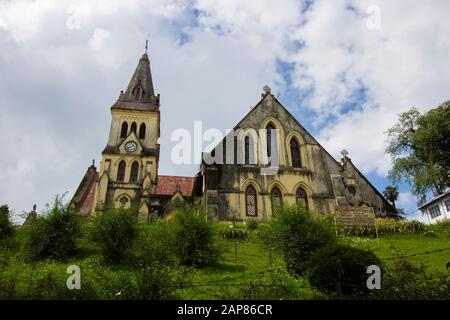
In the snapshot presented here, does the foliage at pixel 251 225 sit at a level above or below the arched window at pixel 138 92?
below

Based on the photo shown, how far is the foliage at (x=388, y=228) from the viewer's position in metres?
25.1

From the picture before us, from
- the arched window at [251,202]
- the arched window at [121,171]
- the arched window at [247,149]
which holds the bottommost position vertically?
the arched window at [251,202]

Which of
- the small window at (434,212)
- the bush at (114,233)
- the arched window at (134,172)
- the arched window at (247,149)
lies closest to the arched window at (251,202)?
the arched window at (247,149)

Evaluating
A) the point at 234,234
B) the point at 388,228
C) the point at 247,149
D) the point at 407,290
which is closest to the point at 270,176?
the point at 247,149

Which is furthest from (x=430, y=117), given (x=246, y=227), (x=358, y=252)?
(x=358, y=252)

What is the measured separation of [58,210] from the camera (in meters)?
19.9

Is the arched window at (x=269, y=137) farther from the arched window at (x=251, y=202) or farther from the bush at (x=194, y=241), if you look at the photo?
the bush at (x=194, y=241)

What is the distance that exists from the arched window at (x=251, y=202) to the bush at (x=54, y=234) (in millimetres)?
12508

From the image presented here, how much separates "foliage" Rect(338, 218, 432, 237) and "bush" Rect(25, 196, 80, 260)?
1650cm

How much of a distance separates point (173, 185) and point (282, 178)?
24.0m

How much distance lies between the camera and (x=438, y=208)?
41.1 m
